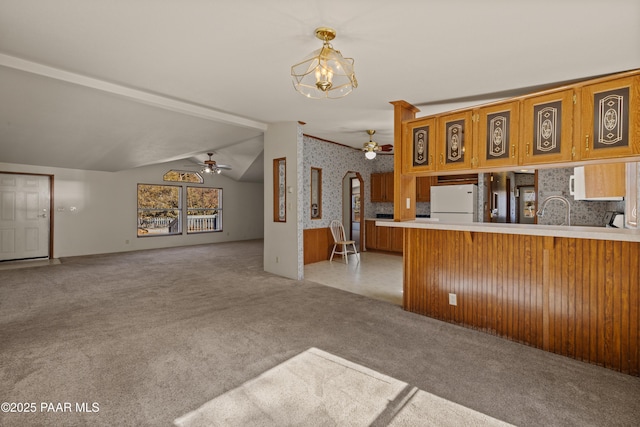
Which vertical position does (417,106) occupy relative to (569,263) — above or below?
above

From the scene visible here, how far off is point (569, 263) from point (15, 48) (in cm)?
510

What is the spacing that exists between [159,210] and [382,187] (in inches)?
256

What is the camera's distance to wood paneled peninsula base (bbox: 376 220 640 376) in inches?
89.7

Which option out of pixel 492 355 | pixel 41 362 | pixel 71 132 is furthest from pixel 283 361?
pixel 71 132

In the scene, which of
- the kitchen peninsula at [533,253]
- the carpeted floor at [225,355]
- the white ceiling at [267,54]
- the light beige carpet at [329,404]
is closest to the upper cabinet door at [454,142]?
the kitchen peninsula at [533,253]

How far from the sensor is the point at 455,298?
3176mm

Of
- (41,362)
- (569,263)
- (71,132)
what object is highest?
(71,132)

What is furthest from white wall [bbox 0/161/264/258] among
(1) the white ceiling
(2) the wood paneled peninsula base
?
(2) the wood paneled peninsula base

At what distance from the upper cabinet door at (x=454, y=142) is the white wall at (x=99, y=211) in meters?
8.10

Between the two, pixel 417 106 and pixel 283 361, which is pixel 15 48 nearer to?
pixel 283 361

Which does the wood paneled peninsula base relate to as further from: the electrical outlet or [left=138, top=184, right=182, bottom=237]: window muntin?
[left=138, top=184, right=182, bottom=237]: window muntin

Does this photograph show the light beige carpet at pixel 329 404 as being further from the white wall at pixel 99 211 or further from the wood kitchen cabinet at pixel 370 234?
the white wall at pixel 99 211

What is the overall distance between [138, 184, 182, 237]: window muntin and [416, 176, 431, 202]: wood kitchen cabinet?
700cm

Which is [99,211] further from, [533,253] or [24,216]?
[533,253]
